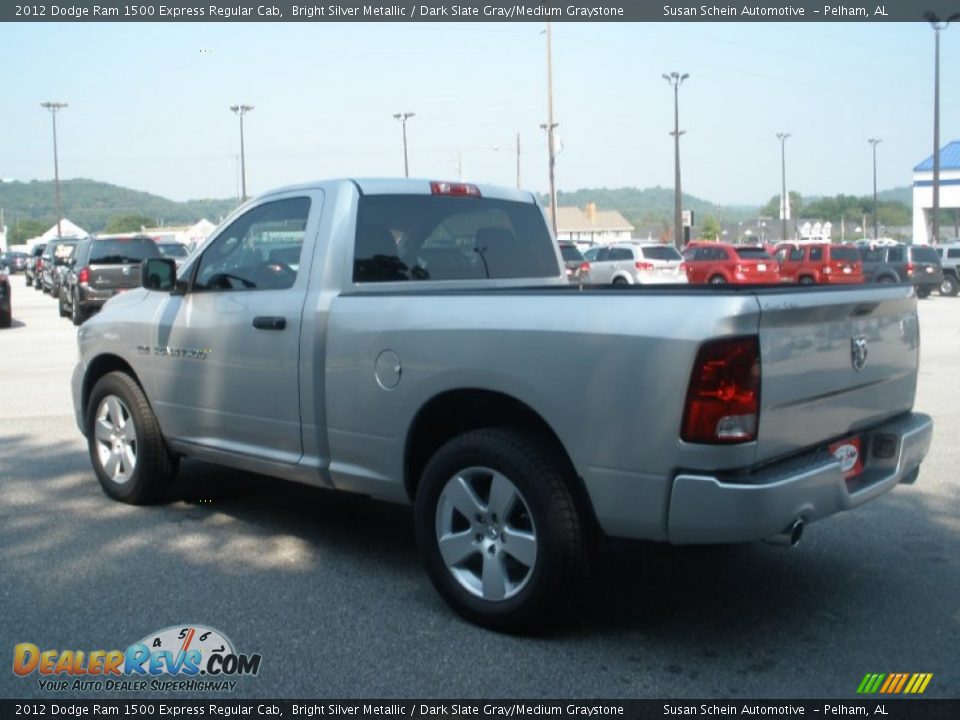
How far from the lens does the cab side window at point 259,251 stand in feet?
18.4

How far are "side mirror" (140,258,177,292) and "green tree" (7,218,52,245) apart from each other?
157 meters

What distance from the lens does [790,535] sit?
3.99 meters

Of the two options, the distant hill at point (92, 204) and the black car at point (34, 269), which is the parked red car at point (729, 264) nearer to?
the black car at point (34, 269)

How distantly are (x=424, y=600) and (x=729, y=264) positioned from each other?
2973 centimetres

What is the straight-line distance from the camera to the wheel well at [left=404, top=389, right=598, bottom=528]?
4.28 meters

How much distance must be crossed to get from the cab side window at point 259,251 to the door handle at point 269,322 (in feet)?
0.63

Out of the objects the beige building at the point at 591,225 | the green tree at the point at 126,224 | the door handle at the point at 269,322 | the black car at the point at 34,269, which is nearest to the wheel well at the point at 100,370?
the door handle at the point at 269,322

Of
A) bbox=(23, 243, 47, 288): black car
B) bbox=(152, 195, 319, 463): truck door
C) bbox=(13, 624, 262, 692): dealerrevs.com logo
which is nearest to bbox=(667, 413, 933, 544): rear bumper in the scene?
bbox=(13, 624, 262, 692): dealerrevs.com logo

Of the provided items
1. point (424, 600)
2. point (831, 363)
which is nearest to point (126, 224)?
point (424, 600)

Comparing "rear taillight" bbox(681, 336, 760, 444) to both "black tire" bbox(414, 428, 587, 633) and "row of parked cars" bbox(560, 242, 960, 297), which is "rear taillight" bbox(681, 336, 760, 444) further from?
"row of parked cars" bbox(560, 242, 960, 297)

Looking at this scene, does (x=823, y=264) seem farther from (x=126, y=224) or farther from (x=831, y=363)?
(x=126, y=224)

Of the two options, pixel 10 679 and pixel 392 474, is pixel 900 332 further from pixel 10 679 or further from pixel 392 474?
pixel 10 679

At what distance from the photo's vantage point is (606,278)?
3325cm

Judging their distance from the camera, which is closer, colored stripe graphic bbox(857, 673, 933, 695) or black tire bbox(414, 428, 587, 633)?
colored stripe graphic bbox(857, 673, 933, 695)
